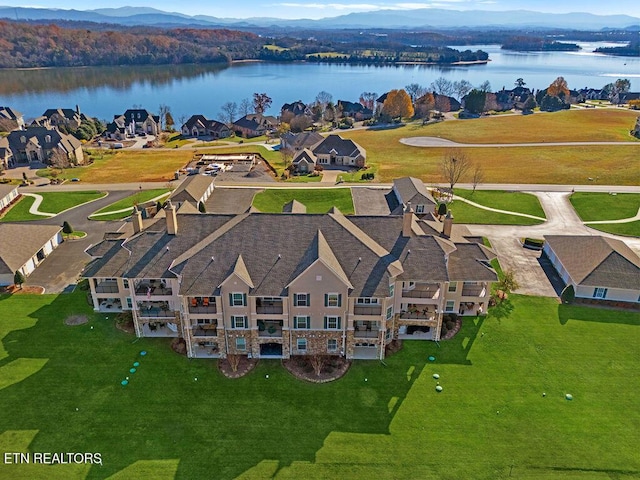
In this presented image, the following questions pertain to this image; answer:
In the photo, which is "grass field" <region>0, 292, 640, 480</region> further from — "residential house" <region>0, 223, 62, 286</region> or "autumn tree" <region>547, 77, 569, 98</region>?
"autumn tree" <region>547, 77, 569, 98</region>

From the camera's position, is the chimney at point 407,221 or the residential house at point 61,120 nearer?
the chimney at point 407,221

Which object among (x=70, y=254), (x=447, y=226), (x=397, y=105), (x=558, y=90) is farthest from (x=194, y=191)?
(x=558, y=90)

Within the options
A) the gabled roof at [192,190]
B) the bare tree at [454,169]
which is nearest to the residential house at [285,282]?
the gabled roof at [192,190]

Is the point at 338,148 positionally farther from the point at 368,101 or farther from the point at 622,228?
the point at 368,101

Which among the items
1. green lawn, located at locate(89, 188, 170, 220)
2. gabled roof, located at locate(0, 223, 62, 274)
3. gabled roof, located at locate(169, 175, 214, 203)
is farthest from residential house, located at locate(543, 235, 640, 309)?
green lawn, located at locate(89, 188, 170, 220)

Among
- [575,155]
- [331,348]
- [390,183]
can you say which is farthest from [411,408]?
[575,155]

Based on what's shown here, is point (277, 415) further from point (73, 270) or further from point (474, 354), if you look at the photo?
point (73, 270)

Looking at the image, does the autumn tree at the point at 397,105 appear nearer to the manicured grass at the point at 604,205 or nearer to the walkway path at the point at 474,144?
the walkway path at the point at 474,144
